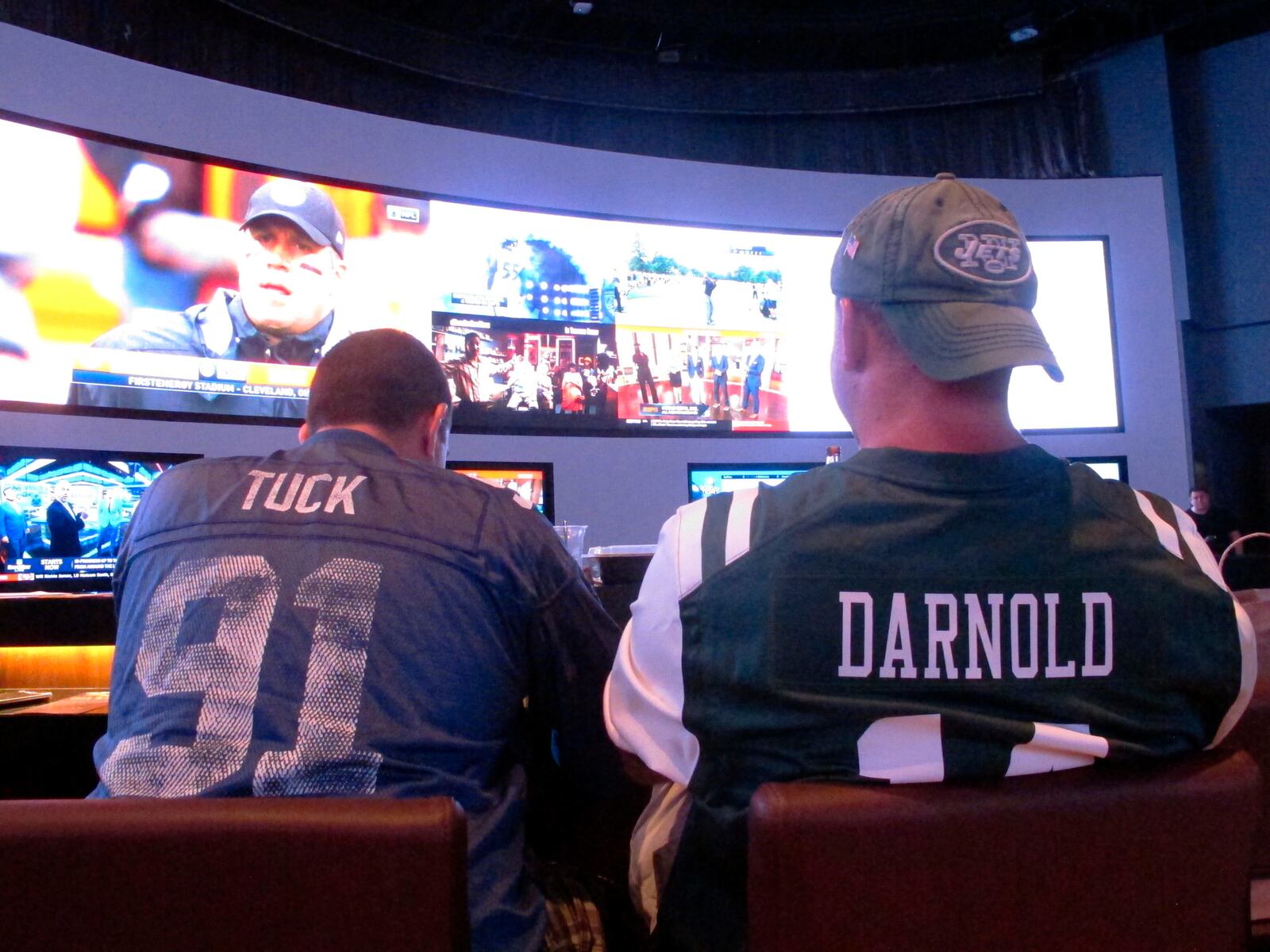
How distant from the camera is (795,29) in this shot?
579 cm

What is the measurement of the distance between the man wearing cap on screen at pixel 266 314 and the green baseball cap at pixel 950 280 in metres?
3.35

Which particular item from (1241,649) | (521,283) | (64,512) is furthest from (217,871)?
(521,283)

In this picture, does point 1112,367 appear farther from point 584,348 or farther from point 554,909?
point 554,909

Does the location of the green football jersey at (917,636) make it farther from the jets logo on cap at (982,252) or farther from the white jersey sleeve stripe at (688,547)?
the jets logo on cap at (982,252)

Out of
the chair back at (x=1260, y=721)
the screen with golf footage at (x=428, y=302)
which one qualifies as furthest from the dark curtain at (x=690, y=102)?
the chair back at (x=1260, y=721)

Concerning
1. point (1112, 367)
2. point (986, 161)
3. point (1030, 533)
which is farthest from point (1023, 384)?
point (1030, 533)

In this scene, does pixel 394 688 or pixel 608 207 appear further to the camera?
pixel 608 207

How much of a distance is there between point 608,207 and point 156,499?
13.3ft

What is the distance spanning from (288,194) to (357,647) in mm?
3538

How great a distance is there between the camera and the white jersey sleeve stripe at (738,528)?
2.48 feet

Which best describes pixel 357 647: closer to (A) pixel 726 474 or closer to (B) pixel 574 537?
(B) pixel 574 537

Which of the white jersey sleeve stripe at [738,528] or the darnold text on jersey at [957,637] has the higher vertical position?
the white jersey sleeve stripe at [738,528]

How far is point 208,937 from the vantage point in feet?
2.11

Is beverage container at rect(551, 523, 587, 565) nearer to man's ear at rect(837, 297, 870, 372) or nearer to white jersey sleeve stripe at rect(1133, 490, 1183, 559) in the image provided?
man's ear at rect(837, 297, 870, 372)
